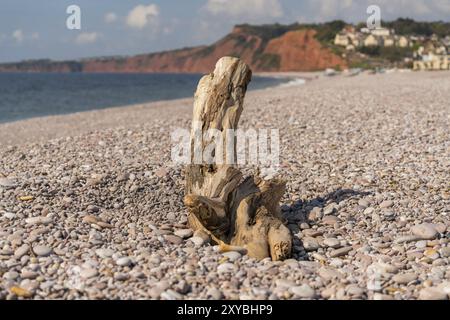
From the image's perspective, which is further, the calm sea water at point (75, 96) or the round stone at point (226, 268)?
the calm sea water at point (75, 96)

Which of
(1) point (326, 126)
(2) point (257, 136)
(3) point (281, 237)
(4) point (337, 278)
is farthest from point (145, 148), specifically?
(4) point (337, 278)

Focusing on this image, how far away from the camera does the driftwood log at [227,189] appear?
19.1ft

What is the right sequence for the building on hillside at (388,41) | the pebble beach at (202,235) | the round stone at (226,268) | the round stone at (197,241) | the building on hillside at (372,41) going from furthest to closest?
the building on hillside at (388,41) → the building on hillside at (372,41) → the round stone at (197,241) → the round stone at (226,268) → the pebble beach at (202,235)

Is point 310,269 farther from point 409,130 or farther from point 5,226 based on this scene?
point 409,130

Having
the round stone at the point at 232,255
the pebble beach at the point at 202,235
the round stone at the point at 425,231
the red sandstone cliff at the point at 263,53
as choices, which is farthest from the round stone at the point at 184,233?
→ the red sandstone cliff at the point at 263,53

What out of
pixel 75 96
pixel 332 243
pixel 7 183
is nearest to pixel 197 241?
pixel 332 243

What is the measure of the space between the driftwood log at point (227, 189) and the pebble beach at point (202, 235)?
29 cm

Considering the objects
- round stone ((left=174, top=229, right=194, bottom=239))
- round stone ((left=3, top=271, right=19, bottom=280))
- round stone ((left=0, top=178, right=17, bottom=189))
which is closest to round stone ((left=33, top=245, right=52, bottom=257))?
round stone ((left=3, top=271, right=19, bottom=280))

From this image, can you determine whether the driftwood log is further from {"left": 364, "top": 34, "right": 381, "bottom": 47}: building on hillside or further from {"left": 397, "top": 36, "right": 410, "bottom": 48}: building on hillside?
{"left": 364, "top": 34, "right": 381, "bottom": 47}: building on hillside

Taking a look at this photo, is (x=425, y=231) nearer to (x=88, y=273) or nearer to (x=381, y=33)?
(x=88, y=273)

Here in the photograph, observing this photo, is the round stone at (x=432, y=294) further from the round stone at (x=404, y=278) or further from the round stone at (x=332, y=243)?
the round stone at (x=332, y=243)

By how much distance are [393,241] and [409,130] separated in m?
6.83

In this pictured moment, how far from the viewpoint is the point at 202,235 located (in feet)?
19.7

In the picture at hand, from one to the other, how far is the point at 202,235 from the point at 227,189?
608mm
